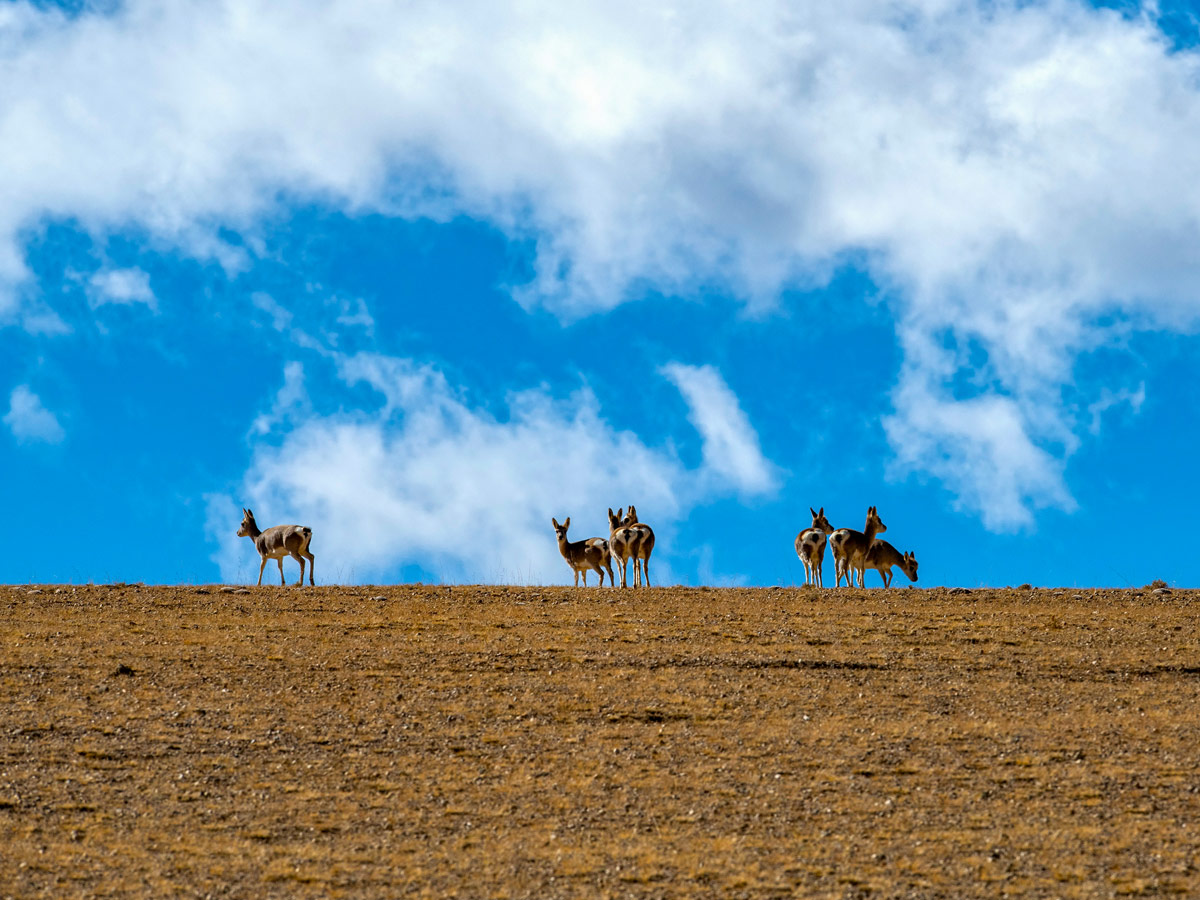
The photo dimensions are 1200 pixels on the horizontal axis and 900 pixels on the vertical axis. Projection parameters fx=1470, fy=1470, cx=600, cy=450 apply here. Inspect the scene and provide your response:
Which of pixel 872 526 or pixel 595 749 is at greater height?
pixel 872 526

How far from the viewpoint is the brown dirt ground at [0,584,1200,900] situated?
15.3 meters

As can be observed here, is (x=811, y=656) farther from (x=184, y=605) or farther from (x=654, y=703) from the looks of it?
(x=184, y=605)

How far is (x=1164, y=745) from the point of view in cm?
1948

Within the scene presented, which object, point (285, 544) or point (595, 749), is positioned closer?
point (595, 749)

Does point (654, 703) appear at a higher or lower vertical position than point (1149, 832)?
higher

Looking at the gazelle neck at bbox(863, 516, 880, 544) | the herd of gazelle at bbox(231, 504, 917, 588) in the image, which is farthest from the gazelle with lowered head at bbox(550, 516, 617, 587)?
the gazelle neck at bbox(863, 516, 880, 544)

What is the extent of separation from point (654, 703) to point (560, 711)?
1.41m

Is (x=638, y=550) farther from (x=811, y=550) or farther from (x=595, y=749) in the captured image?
(x=595, y=749)

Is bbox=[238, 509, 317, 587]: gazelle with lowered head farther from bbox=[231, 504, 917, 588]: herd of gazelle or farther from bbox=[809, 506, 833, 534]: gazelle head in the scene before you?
bbox=[809, 506, 833, 534]: gazelle head

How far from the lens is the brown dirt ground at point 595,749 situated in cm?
1526

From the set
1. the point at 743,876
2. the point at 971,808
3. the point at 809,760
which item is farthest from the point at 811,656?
the point at 743,876

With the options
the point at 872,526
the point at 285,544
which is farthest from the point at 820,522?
the point at 285,544

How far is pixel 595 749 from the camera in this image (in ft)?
63.0

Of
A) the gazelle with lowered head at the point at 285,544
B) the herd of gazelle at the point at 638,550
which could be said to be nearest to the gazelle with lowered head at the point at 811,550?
the herd of gazelle at the point at 638,550
